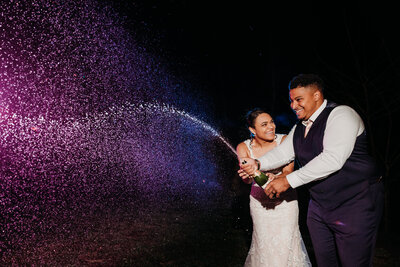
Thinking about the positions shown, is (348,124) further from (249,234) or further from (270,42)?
(270,42)

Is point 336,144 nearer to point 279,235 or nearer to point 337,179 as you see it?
point 337,179

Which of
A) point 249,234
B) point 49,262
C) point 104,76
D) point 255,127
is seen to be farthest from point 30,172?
point 255,127

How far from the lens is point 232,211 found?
1004 centimetres

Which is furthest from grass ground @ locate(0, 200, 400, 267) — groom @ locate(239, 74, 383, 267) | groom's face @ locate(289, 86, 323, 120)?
groom's face @ locate(289, 86, 323, 120)

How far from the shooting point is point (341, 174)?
310 centimetres

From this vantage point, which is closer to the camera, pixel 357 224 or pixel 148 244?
pixel 357 224

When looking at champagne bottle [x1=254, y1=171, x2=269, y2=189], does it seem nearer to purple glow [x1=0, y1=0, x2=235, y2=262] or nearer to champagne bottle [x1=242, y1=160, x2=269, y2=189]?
champagne bottle [x1=242, y1=160, x2=269, y2=189]

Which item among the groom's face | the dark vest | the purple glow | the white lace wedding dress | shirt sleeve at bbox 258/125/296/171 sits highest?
the purple glow

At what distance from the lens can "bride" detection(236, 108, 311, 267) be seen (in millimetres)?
4469

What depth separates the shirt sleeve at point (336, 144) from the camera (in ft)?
9.62

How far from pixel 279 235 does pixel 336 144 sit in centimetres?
210

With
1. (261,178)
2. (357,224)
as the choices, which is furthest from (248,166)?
(357,224)

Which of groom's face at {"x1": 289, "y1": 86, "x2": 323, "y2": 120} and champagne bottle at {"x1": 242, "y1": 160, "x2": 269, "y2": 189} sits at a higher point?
groom's face at {"x1": 289, "y1": 86, "x2": 323, "y2": 120}

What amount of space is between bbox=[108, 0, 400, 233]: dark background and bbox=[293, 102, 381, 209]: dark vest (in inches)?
212
